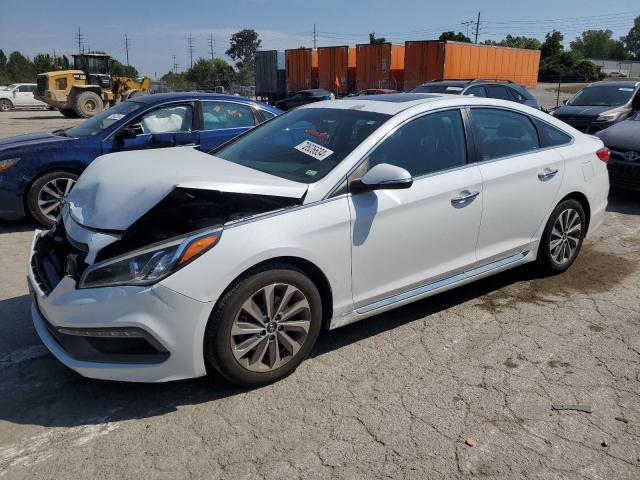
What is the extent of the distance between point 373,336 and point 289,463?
1387 millimetres

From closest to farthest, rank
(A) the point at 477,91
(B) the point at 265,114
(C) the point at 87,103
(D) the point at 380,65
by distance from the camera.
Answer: (B) the point at 265,114
(A) the point at 477,91
(C) the point at 87,103
(D) the point at 380,65

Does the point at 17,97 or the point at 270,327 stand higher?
the point at 17,97

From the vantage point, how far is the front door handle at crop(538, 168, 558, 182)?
427 centimetres

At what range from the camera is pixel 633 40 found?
121312mm

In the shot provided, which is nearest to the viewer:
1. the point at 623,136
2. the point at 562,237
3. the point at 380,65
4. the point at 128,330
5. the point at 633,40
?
the point at 128,330

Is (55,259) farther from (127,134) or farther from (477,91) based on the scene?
(477,91)

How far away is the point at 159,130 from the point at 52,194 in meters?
1.45

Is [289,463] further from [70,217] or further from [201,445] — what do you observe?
[70,217]

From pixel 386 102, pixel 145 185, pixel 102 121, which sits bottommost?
pixel 145 185

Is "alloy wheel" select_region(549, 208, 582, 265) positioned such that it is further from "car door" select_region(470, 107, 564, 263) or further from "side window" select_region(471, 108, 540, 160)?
"side window" select_region(471, 108, 540, 160)

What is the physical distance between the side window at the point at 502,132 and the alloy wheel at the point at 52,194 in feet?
15.1

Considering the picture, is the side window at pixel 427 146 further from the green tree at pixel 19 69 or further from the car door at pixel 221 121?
the green tree at pixel 19 69

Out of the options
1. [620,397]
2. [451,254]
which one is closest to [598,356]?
[620,397]

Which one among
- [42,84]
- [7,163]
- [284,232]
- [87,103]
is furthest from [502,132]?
[42,84]
